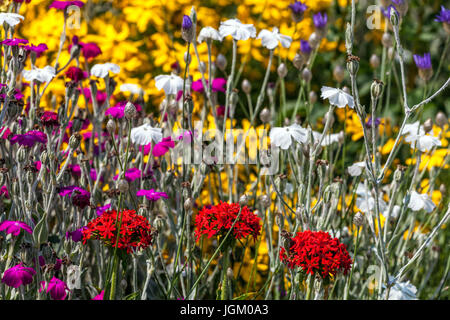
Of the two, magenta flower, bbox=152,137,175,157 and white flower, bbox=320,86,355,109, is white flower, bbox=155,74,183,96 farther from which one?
white flower, bbox=320,86,355,109

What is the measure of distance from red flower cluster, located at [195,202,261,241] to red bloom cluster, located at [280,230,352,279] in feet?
0.27

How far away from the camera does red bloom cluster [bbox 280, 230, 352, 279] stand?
2.85ft

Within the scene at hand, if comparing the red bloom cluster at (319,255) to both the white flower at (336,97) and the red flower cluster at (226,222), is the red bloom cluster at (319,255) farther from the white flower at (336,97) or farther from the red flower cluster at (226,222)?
the white flower at (336,97)

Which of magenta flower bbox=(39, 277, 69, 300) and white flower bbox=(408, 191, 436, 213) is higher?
white flower bbox=(408, 191, 436, 213)

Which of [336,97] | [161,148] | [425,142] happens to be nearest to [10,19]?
[161,148]

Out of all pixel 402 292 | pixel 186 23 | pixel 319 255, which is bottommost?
pixel 402 292

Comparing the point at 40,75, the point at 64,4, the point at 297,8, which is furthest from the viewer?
the point at 297,8

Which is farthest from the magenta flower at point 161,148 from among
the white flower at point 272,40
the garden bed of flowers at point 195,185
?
the white flower at point 272,40

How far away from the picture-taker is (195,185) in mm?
1182

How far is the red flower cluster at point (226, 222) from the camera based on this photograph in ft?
3.02

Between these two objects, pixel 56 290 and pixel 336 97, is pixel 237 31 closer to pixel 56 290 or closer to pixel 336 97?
pixel 336 97

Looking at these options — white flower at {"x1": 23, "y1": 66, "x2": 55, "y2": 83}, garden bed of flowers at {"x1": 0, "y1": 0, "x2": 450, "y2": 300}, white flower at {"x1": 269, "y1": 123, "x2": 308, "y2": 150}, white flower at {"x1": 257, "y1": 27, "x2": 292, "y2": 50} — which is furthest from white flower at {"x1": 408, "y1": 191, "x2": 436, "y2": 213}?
white flower at {"x1": 23, "y1": 66, "x2": 55, "y2": 83}

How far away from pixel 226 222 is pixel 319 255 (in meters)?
0.16
